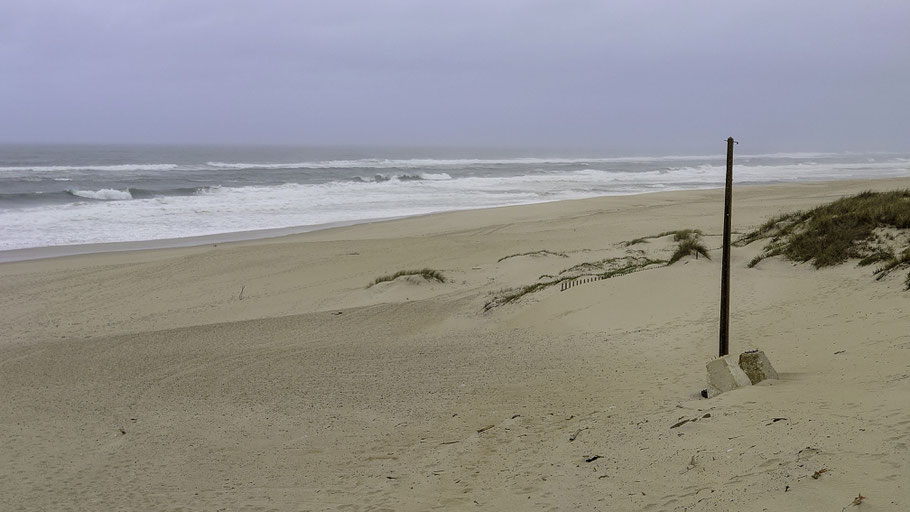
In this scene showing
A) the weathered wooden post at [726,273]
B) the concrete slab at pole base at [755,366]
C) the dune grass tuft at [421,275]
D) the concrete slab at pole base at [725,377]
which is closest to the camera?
the concrete slab at pole base at [725,377]

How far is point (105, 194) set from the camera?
34719 mm

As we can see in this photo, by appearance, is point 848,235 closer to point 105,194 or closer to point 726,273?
point 726,273

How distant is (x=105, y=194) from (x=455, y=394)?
3205 centimetres

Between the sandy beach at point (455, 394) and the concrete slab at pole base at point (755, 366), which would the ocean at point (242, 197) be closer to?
the sandy beach at point (455, 394)

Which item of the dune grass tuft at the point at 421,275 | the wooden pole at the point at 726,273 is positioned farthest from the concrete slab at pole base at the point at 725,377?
the dune grass tuft at the point at 421,275

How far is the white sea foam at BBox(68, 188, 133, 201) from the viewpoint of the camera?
34.0 meters

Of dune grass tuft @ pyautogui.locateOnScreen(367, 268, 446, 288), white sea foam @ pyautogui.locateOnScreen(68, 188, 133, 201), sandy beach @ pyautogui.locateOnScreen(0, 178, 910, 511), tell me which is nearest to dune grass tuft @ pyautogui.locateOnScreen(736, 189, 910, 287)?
sandy beach @ pyautogui.locateOnScreen(0, 178, 910, 511)

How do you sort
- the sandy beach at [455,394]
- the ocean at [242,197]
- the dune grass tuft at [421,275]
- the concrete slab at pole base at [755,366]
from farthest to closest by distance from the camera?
the ocean at [242,197]
the dune grass tuft at [421,275]
the concrete slab at pole base at [755,366]
the sandy beach at [455,394]

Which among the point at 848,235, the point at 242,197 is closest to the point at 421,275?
the point at 848,235

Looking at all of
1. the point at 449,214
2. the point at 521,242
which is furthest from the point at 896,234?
the point at 449,214

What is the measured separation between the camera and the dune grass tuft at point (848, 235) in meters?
10.0

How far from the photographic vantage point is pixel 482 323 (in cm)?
1086

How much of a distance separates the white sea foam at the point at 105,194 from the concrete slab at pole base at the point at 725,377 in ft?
106

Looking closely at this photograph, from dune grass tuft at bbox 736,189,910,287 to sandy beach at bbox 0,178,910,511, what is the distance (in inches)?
12.7
